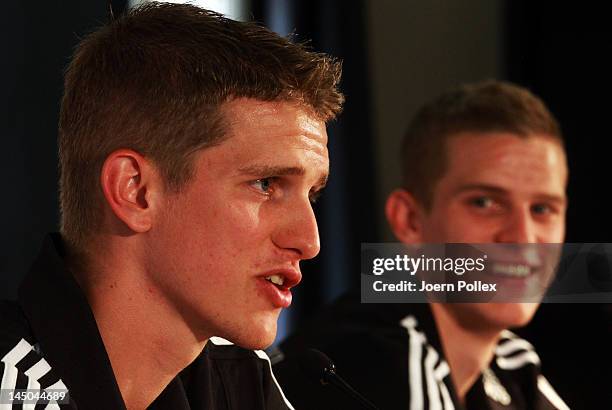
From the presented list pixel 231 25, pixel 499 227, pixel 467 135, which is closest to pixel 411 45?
pixel 467 135

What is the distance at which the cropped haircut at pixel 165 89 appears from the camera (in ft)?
4.54

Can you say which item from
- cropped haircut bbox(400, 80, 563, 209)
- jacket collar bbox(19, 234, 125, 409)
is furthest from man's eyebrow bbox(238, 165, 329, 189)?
cropped haircut bbox(400, 80, 563, 209)

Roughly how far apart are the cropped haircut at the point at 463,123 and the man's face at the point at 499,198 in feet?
0.08

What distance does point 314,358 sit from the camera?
1.51 meters

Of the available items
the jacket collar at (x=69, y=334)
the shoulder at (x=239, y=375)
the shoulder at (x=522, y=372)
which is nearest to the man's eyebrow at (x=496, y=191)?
the shoulder at (x=522, y=372)

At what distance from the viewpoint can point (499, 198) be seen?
2.28 metres

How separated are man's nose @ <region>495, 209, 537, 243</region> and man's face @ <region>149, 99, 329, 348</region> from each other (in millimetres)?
967

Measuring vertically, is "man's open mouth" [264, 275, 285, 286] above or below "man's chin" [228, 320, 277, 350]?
above

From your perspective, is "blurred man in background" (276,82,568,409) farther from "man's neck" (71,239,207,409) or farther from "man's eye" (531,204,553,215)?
"man's neck" (71,239,207,409)

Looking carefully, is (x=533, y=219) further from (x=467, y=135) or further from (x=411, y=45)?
(x=411, y=45)

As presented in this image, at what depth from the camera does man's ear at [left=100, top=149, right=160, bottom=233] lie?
4.47 ft

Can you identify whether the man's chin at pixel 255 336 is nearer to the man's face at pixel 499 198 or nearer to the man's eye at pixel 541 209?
the man's face at pixel 499 198

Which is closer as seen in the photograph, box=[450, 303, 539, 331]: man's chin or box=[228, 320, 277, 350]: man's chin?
box=[228, 320, 277, 350]: man's chin

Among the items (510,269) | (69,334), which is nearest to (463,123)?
(510,269)
